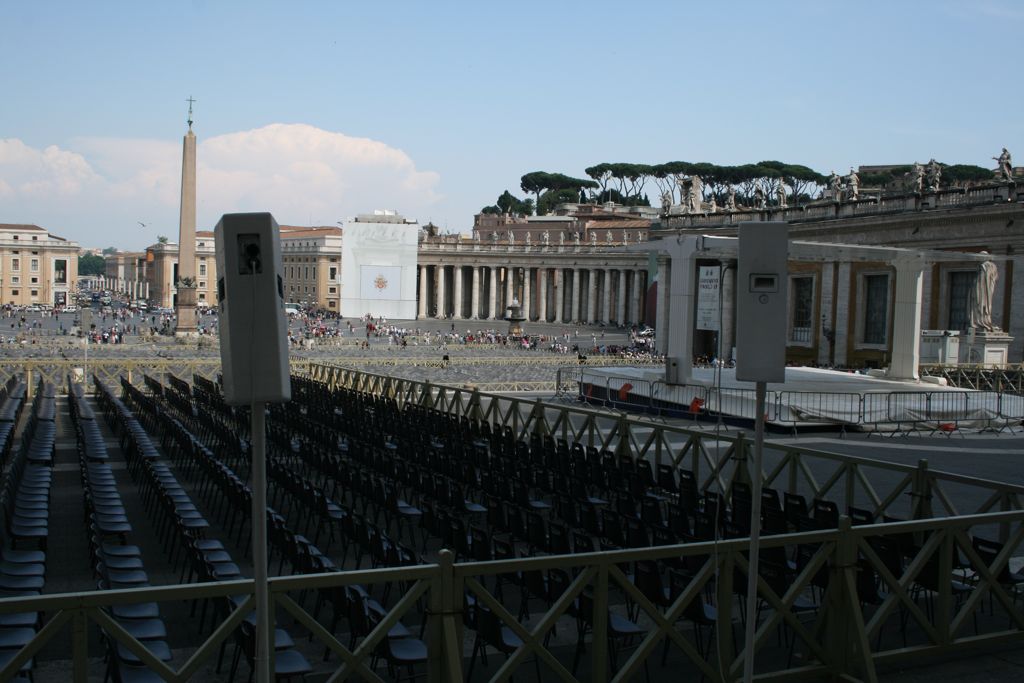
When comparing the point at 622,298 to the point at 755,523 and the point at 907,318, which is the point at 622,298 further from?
the point at 755,523

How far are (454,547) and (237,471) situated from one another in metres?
8.27

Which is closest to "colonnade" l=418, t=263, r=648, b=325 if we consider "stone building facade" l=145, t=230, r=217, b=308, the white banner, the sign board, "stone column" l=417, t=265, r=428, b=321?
"stone column" l=417, t=265, r=428, b=321

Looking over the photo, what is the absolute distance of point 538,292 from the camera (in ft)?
366

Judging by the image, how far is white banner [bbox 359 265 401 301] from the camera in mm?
99312

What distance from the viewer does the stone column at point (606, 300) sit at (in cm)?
9688

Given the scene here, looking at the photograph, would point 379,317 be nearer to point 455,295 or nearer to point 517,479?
point 455,295

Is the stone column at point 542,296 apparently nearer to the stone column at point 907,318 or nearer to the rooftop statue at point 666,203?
the rooftop statue at point 666,203

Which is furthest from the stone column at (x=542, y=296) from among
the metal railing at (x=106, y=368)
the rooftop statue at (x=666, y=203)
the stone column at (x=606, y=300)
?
the metal railing at (x=106, y=368)

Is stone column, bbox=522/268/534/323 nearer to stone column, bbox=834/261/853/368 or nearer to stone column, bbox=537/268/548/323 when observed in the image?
stone column, bbox=537/268/548/323

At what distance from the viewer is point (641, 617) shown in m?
8.98

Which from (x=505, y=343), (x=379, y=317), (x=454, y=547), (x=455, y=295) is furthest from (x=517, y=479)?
(x=455, y=295)

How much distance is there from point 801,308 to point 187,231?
3424cm

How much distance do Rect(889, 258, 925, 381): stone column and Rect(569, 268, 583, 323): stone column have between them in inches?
2870

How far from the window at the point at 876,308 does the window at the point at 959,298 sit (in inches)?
148
